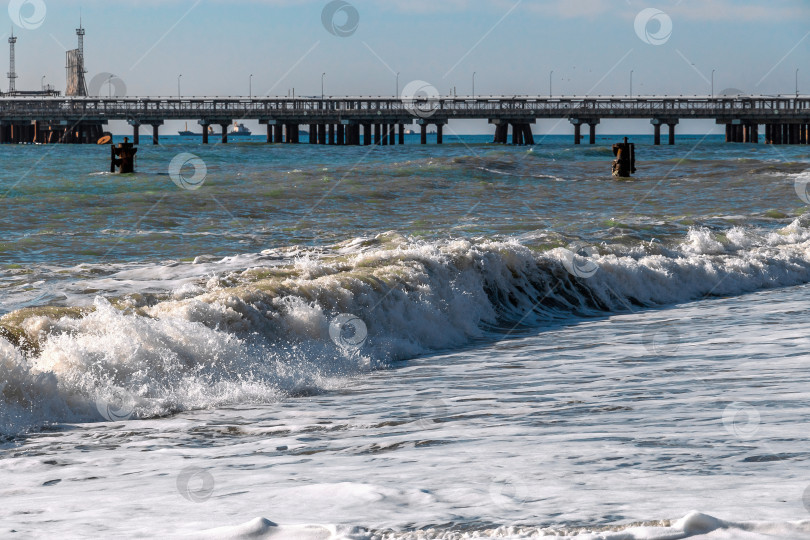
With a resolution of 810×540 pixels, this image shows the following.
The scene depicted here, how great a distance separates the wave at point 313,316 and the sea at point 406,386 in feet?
0.09

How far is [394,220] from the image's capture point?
2309cm

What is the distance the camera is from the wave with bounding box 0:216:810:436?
7.45m

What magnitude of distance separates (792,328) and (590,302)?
11.2 feet

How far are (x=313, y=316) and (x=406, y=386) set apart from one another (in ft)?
6.22

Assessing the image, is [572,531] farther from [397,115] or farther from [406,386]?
[397,115]

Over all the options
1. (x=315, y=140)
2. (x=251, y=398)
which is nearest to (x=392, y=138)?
(x=315, y=140)

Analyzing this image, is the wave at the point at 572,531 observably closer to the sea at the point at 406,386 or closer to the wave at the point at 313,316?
the sea at the point at 406,386

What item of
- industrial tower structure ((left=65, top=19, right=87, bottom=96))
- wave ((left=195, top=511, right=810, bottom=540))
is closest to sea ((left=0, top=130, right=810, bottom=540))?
wave ((left=195, top=511, right=810, bottom=540))

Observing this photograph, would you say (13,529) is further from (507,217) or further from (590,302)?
(507,217)

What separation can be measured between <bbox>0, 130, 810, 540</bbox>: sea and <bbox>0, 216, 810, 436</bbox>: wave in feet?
0.09

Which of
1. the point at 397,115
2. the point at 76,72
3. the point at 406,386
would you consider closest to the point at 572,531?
the point at 406,386

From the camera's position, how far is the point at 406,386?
27.4ft

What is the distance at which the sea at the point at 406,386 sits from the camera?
475 cm

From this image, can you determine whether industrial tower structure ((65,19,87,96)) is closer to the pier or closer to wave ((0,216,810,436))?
the pier
